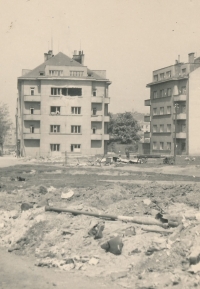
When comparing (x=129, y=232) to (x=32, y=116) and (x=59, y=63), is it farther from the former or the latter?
(x=59, y=63)

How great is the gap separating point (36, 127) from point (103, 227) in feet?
180

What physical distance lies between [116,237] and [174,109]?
185 feet

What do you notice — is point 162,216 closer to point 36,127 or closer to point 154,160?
point 154,160

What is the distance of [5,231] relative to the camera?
13281 mm

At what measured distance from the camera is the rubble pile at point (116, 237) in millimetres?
9359

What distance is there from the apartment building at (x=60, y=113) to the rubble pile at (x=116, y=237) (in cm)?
4823

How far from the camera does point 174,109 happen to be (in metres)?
65.7

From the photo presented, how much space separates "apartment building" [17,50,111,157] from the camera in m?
64.1

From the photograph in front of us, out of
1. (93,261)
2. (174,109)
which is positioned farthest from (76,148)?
(93,261)

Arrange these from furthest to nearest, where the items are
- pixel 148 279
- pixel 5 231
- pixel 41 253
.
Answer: pixel 5 231 → pixel 41 253 → pixel 148 279

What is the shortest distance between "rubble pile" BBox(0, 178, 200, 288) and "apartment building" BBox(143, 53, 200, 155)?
45.1 m

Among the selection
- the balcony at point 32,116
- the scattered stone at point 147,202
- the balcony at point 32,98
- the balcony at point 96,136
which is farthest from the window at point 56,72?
the scattered stone at point 147,202

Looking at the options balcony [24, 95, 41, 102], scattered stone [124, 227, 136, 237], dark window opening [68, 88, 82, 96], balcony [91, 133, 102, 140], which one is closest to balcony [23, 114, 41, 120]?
balcony [24, 95, 41, 102]

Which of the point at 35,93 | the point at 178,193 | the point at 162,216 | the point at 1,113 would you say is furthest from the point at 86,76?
the point at 162,216
